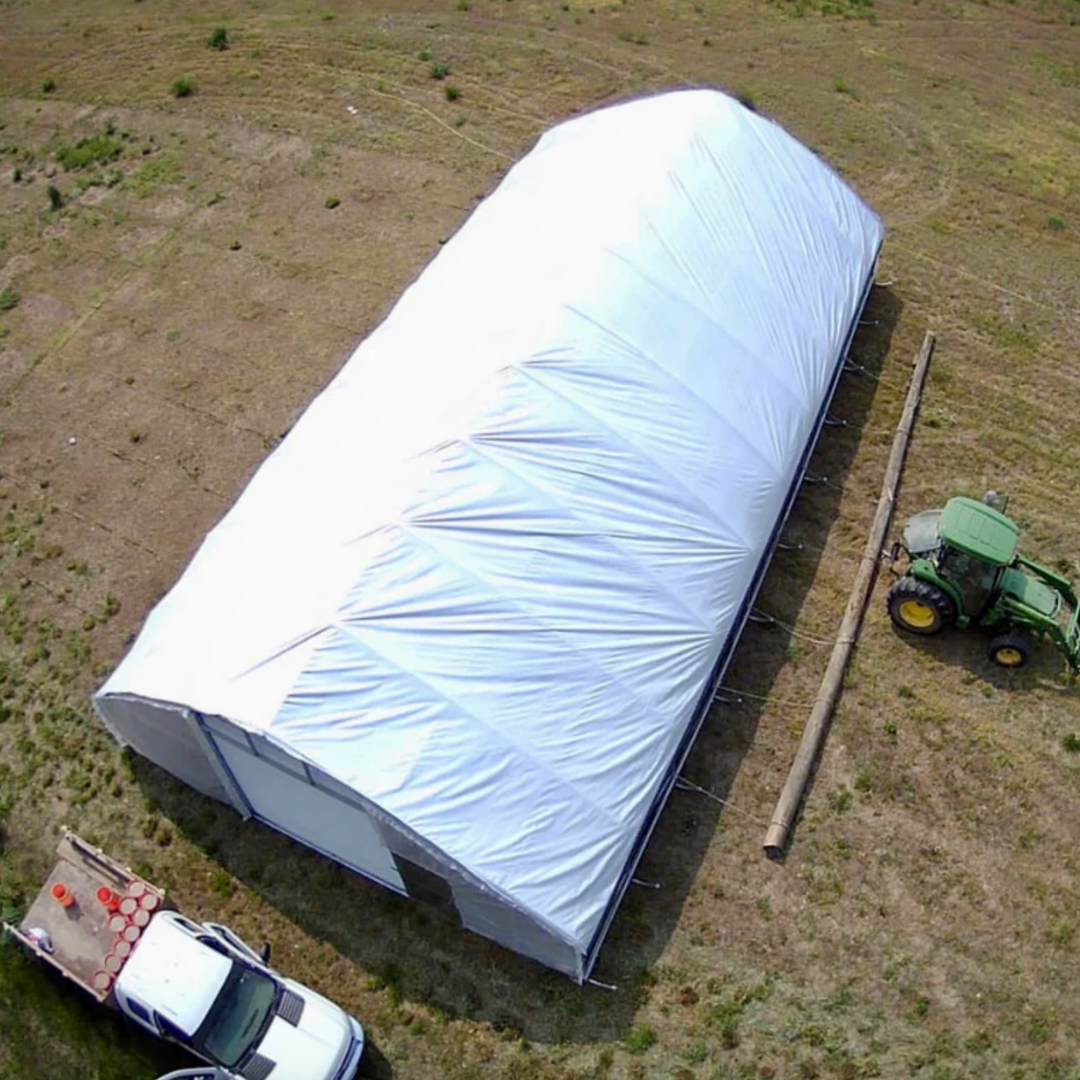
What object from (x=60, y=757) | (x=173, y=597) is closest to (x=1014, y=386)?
(x=173, y=597)

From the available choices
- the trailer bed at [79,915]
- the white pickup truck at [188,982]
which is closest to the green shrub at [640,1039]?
the white pickup truck at [188,982]

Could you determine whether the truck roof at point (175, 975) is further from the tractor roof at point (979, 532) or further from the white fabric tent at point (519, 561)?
the tractor roof at point (979, 532)

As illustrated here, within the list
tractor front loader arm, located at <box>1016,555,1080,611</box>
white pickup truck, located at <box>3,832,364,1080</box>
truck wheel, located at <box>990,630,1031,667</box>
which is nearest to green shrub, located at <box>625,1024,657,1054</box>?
white pickup truck, located at <box>3,832,364,1080</box>

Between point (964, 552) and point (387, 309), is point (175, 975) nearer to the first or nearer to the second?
point (964, 552)

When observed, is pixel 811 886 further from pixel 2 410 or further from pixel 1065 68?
pixel 1065 68

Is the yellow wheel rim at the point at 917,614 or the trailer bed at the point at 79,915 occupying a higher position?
the yellow wheel rim at the point at 917,614

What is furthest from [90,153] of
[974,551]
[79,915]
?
[974,551]

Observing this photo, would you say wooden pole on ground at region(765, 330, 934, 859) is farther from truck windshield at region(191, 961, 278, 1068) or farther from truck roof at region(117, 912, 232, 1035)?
truck roof at region(117, 912, 232, 1035)
